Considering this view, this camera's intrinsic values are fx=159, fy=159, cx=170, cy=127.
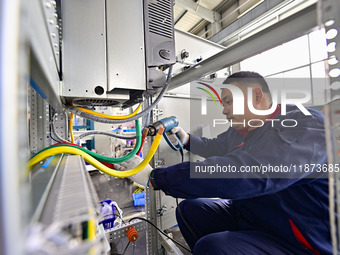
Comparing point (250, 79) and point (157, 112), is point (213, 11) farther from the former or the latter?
point (157, 112)

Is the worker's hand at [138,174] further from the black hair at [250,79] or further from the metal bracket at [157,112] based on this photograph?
the black hair at [250,79]

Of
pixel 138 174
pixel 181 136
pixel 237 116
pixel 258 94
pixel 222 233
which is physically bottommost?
pixel 222 233

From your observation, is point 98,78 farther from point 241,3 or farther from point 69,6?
point 241,3

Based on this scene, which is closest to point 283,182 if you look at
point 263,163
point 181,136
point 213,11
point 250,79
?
point 263,163

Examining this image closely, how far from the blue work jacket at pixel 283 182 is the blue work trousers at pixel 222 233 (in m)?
0.06

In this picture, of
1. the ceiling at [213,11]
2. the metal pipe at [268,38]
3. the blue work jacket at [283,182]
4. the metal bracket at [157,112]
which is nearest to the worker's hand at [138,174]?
the blue work jacket at [283,182]

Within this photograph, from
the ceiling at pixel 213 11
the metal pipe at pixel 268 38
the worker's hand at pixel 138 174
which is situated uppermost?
the ceiling at pixel 213 11

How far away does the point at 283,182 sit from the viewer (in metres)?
0.62

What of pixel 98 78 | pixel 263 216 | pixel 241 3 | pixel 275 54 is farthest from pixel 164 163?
pixel 241 3

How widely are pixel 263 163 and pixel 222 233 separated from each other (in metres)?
0.45

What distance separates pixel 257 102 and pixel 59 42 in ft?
3.33

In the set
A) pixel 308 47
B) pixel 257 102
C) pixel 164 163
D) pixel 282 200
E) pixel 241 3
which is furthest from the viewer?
pixel 241 3

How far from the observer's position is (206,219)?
1.06 metres

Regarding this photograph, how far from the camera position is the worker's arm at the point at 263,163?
2.01ft
